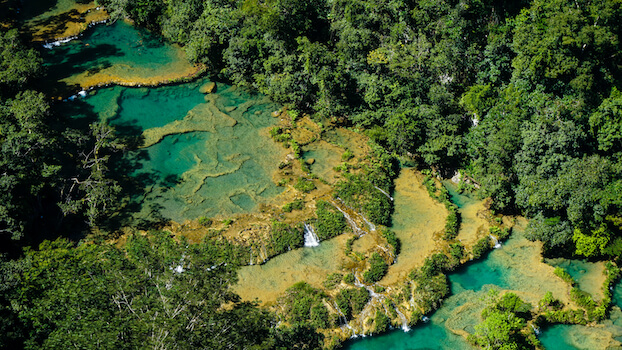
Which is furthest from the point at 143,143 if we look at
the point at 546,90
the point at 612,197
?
the point at 612,197

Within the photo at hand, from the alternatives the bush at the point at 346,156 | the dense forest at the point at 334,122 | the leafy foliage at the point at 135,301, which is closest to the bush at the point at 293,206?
the bush at the point at 346,156

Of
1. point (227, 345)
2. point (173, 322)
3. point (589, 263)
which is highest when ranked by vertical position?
point (173, 322)

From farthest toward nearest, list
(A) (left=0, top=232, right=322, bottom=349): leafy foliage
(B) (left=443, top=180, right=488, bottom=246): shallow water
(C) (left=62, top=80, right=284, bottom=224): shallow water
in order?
1. (C) (left=62, top=80, right=284, bottom=224): shallow water
2. (B) (left=443, top=180, right=488, bottom=246): shallow water
3. (A) (left=0, top=232, right=322, bottom=349): leafy foliage

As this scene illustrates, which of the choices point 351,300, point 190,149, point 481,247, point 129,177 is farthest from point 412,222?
point 129,177

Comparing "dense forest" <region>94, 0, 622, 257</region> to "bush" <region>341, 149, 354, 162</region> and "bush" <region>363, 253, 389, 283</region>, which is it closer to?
"bush" <region>341, 149, 354, 162</region>

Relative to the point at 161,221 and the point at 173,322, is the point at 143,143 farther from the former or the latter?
the point at 173,322

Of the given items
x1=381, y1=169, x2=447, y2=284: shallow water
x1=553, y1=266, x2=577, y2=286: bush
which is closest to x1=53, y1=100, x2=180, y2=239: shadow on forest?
x1=381, y1=169, x2=447, y2=284: shallow water

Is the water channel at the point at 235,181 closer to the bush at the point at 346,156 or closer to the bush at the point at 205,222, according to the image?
the bush at the point at 205,222
